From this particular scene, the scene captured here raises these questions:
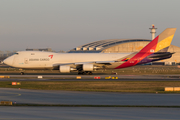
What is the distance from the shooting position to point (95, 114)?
13953mm

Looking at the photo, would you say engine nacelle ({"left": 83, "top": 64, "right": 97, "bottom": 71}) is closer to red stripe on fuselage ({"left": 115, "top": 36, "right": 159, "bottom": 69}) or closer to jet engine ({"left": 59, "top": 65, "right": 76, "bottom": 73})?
jet engine ({"left": 59, "top": 65, "right": 76, "bottom": 73})

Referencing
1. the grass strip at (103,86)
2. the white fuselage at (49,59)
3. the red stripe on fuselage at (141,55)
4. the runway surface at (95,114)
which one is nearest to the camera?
the runway surface at (95,114)

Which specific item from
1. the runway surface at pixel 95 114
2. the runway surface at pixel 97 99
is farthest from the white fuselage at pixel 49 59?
the runway surface at pixel 95 114

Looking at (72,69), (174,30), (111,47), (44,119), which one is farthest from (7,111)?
(111,47)

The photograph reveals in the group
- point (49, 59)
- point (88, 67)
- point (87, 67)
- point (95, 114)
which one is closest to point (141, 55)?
point (88, 67)

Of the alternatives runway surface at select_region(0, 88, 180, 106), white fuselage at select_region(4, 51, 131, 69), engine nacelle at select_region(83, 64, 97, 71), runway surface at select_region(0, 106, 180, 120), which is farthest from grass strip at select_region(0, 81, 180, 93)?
white fuselage at select_region(4, 51, 131, 69)

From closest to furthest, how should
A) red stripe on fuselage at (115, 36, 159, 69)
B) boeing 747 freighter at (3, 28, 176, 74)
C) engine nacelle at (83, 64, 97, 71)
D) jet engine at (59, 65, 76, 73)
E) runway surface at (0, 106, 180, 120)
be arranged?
runway surface at (0, 106, 180, 120) → jet engine at (59, 65, 76, 73) → engine nacelle at (83, 64, 97, 71) → boeing 747 freighter at (3, 28, 176, 74) → red stripe on fuselage at (115, 36, 159, 69)

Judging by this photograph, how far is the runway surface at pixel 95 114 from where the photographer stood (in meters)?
12.9

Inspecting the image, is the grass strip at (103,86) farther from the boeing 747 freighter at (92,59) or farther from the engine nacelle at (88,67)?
the boeing 747 freighter at (92,59)

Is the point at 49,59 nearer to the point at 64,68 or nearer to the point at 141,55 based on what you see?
the point at 64,68

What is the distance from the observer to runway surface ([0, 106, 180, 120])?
12.9m

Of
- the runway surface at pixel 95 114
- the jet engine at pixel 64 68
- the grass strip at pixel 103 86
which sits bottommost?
the runway surface at pixel 95 114

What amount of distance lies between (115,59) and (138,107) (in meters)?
33.9

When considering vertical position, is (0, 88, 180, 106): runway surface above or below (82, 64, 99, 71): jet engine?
below
